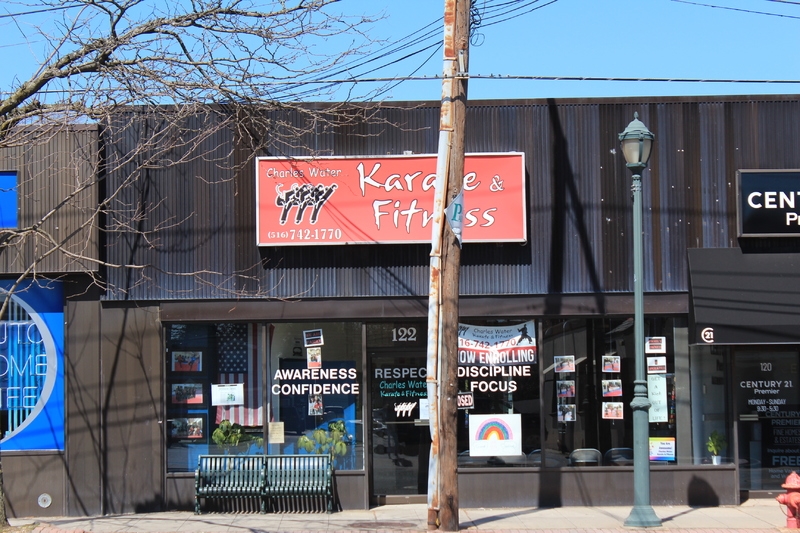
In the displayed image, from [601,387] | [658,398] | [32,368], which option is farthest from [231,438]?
[658,398]

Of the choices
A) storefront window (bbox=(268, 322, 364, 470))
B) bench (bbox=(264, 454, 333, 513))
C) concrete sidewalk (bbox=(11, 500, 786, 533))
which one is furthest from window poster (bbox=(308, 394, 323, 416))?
concrete sidewalk (bbox=(11, 500, 786, 533))

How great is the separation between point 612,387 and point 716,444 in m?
1.74

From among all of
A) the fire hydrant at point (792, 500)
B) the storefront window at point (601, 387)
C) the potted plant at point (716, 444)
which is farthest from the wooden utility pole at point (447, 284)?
the potted plant at point (716, 444)

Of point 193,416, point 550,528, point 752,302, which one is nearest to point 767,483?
point 752,302

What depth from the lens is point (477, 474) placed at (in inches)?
457

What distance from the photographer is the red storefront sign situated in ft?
38.0

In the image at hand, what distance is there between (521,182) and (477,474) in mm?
4226

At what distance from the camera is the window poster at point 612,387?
1181 centimetres

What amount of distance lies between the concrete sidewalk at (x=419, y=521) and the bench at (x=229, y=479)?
263 mm

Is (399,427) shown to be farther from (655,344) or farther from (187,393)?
(655,344)

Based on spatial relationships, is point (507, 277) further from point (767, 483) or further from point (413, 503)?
point (767, 483)

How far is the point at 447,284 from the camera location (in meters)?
9.58

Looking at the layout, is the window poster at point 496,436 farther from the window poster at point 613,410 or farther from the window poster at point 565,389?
the window poster at point 613,410

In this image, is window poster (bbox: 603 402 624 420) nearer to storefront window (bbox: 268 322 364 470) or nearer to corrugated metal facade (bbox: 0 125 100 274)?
storefront window (bbox: 268 322 364 470)
